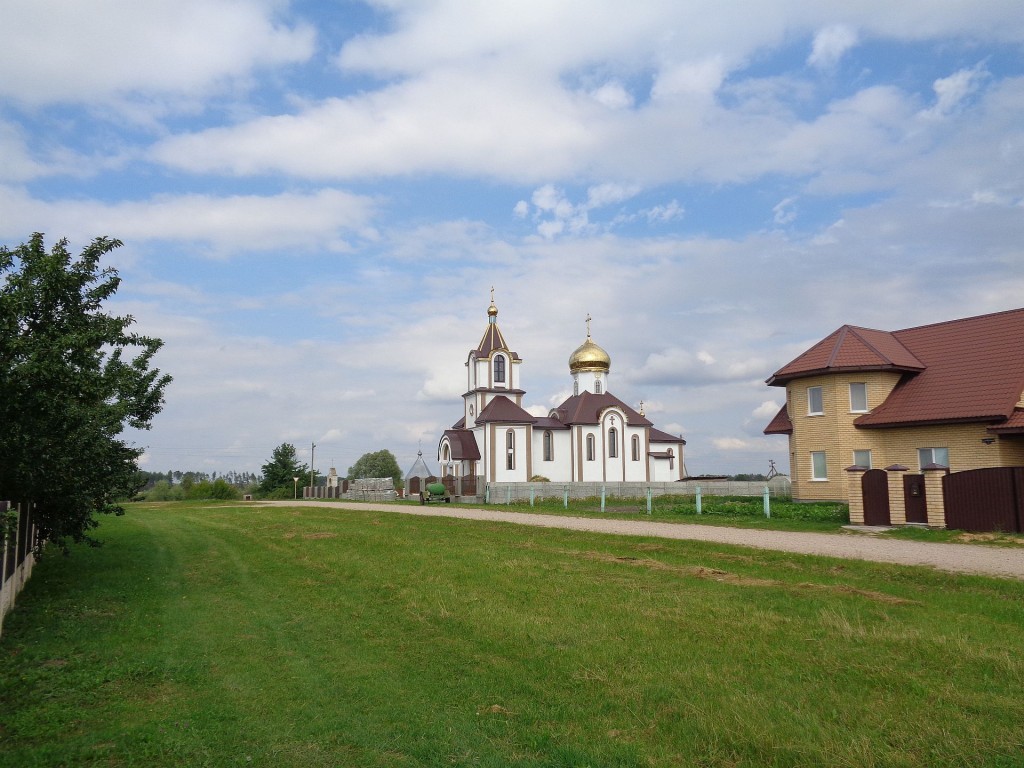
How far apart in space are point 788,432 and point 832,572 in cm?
2185

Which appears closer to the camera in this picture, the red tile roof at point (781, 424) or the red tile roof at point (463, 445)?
the red tile roof at point (781, 424)

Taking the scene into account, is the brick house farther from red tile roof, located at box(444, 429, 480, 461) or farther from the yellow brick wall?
red tile roof, located at box(444, 429, 480, 461)

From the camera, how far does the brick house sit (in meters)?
22.8

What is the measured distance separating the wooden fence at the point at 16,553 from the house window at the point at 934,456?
24238mm

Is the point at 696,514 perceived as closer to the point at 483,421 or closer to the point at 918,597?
the point at 918,597

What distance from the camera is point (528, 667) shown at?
7.02 m

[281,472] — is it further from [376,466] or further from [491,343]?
[376,466]

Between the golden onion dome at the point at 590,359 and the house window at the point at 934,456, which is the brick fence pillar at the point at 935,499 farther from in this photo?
the golden onion dome at the point at 590,359

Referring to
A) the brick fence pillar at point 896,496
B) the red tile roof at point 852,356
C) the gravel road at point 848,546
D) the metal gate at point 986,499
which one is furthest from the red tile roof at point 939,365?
the gravel road at point 848,546

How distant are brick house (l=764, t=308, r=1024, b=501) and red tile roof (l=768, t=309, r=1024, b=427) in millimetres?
35

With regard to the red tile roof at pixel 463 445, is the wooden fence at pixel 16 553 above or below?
below

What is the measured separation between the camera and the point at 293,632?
8930 mm

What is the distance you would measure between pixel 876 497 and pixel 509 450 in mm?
29419

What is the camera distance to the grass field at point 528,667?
17.0ft
